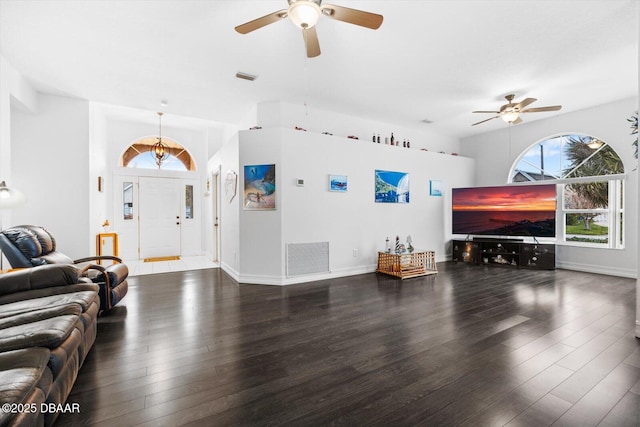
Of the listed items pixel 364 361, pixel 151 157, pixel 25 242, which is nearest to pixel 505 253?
pixel 364 361

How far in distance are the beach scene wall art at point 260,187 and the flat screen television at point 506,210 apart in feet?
13.9

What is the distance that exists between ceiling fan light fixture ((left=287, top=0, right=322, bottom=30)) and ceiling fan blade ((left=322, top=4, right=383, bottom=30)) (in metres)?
0.08

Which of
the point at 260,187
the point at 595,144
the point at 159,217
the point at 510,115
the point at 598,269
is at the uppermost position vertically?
the point at 510,115

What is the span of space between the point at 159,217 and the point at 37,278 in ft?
17.7

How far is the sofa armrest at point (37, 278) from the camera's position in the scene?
89.7 inches

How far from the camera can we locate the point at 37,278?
7.73 feet

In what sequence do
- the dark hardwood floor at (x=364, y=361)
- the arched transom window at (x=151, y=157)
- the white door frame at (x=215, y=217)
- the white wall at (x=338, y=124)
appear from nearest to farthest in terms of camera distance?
the dark hardwood floor at (x=364, y=361) < the white wall at (x=338, y=124) < the white door frame at (x=215, y=217) < the arched transom window at (x=151, y=157)

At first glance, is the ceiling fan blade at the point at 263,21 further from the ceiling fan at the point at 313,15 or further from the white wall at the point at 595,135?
the white wall at the point at 595,135

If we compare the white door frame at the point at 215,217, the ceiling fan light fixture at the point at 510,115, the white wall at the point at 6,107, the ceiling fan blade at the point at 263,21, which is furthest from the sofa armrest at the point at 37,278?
the ceiling fan light fixture at the point at 510,115

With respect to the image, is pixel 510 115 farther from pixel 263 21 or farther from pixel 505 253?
pixel 263 21

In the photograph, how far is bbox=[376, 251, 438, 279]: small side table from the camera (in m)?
5.06

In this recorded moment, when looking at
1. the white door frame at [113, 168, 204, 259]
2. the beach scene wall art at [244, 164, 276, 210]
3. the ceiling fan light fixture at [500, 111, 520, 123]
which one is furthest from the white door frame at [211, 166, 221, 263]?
the ceiling fan light fixture at [500, 111, 520, 123]

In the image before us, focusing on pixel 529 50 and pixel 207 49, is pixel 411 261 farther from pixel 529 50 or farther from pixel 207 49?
pixel 207 49

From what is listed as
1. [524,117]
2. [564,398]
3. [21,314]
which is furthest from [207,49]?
[524,117]
